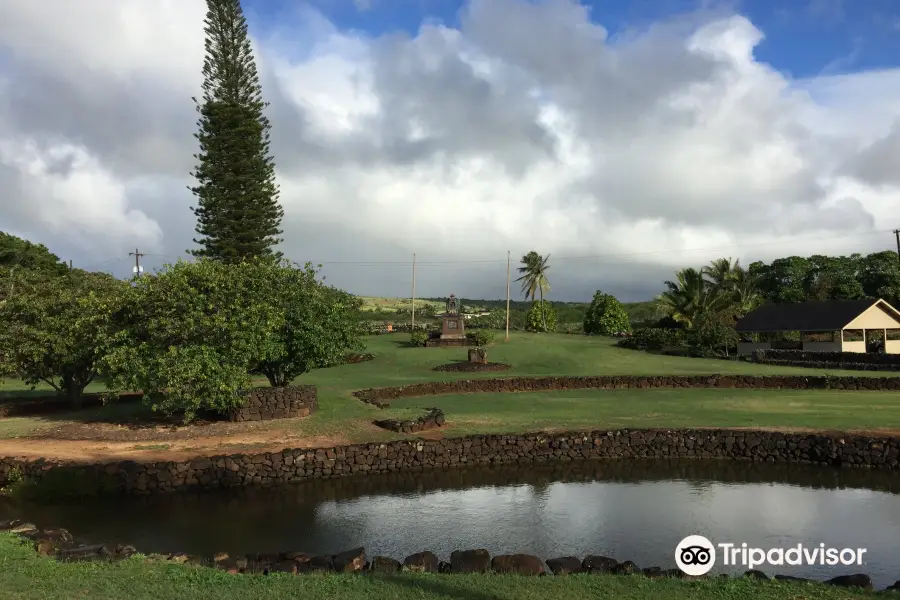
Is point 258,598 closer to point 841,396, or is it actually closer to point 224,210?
point 841,396

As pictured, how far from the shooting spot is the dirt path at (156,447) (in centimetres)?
1477

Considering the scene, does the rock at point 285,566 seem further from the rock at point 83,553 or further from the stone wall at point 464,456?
the stone wall at point 464,456

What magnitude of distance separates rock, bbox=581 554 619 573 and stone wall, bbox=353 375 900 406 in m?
18.7

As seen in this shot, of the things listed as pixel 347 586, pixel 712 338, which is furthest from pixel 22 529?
pixel 712 338

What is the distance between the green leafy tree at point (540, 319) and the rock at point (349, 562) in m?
51.5

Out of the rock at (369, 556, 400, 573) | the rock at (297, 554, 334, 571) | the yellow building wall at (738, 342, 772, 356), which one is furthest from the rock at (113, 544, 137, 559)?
the yellow building wall at (738, 342, 772, 356)

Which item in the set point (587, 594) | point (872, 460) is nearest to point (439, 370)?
point (872, 460)

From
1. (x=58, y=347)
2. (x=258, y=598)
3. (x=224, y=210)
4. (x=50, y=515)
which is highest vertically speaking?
(x=224, y=210)

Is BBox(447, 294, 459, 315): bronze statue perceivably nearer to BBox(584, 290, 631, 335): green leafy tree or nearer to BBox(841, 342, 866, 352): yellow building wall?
BBox(584, 290, 631, 335): green leafy tree

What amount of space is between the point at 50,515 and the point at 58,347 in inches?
338

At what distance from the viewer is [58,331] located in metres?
19.8

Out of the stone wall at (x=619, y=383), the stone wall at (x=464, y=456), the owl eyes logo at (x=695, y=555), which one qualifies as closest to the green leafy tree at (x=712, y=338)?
the stone wall at (x=619, y=383)

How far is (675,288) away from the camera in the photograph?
48625mm

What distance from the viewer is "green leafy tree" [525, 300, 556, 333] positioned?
59.7 meters
